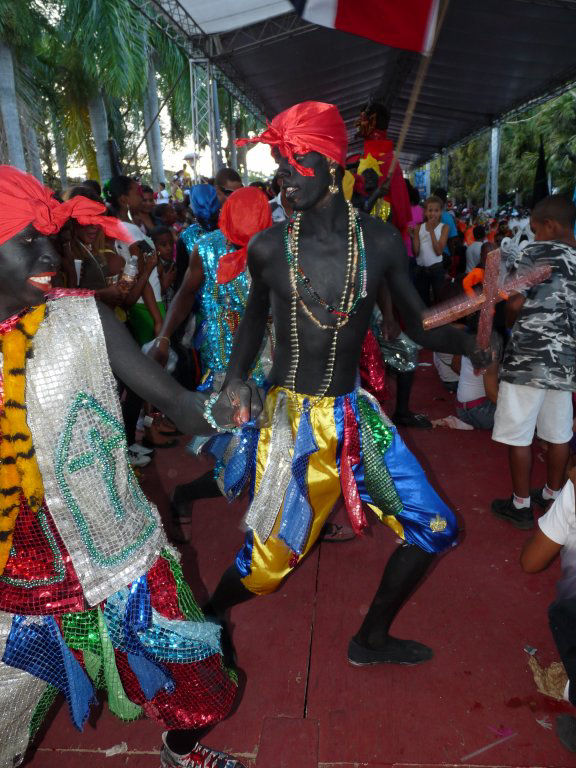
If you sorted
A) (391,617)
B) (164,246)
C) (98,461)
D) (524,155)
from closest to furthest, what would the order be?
1. (98,461)
2. (391,617)
3. (164,246)
4. (524,155)

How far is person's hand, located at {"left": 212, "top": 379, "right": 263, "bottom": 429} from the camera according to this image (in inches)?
55.0

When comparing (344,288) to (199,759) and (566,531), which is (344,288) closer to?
(566,531)

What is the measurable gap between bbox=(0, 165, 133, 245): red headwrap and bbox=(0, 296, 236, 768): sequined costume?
0.19 m

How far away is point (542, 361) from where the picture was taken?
313 cm

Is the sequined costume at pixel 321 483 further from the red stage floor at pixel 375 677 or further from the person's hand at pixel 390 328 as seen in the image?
the person's hand at pixel 390 328

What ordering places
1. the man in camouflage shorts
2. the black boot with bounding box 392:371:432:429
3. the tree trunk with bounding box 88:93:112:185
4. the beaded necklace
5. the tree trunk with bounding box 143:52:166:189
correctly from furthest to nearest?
1. the tree trunk with bounding box 143:52:166:189
2. the tree trunk with bounding box 88:93:112:185
3. the black boot with bounding box 392:371:432:429
4. the man in camouflage shorts
5. the beaded necklace

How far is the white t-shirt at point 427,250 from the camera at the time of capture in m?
7.08

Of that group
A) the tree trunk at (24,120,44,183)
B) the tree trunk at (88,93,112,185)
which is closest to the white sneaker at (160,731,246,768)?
the tree trunk at (88,93,112,185)

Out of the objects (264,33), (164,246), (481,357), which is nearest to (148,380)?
(481,357)

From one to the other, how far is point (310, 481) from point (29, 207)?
4.32 feet

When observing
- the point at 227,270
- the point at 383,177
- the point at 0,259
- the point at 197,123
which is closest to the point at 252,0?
the point at 197,123

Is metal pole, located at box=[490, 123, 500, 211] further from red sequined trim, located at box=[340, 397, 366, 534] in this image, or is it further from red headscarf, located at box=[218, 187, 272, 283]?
red sequined trim, located at box=[340, 397, 366, 534]

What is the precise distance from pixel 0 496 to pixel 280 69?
1169 cm

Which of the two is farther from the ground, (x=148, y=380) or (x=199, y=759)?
(x=148, y=380)
